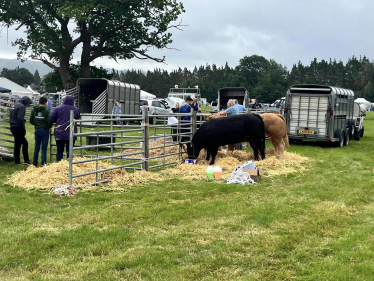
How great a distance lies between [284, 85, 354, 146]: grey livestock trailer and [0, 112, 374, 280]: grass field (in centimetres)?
876

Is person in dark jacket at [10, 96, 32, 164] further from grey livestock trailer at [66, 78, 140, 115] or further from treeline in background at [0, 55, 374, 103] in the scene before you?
treeline in background at [0, 55, 374, 103]

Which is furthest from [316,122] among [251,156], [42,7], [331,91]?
[42,7]

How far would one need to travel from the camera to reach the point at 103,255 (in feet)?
13.7

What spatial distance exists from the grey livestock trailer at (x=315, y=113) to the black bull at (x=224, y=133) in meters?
6.37

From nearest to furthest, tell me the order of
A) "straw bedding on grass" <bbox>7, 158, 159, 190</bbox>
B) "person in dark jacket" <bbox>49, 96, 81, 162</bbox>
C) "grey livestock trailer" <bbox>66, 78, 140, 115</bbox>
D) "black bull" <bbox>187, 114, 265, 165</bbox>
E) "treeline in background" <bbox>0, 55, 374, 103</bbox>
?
"straw bedding on grass" <bbox>7, 158, 159, 190</bbox> → "person in dark jacket" <bbox>49, 96, 81, 162</bbox> → "black bull" <bbox>187, 114, 265, 165</bbox> → "grey livestock trailer" <bbox>66, 78, 140, 115</bbox> → "treeline in background" <bbox>0, 55, 374, 103</bbox>

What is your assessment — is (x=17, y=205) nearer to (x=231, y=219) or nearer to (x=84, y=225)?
(x=84, y=225)

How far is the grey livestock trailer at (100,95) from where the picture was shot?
20.2 meters

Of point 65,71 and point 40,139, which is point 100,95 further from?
point 40,139

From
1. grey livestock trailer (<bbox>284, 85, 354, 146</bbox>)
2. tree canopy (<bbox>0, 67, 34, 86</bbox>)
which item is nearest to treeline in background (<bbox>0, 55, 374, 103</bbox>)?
tree canopy (<bbox>0, 67, 34, 86</bbox>)

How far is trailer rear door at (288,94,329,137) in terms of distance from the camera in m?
16.3

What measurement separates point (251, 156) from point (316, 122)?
5951 millimetres

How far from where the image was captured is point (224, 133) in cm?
1054

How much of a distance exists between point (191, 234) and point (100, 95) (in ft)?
53.1

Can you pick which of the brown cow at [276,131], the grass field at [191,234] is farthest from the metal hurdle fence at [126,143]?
the brown cow at [276,131]
